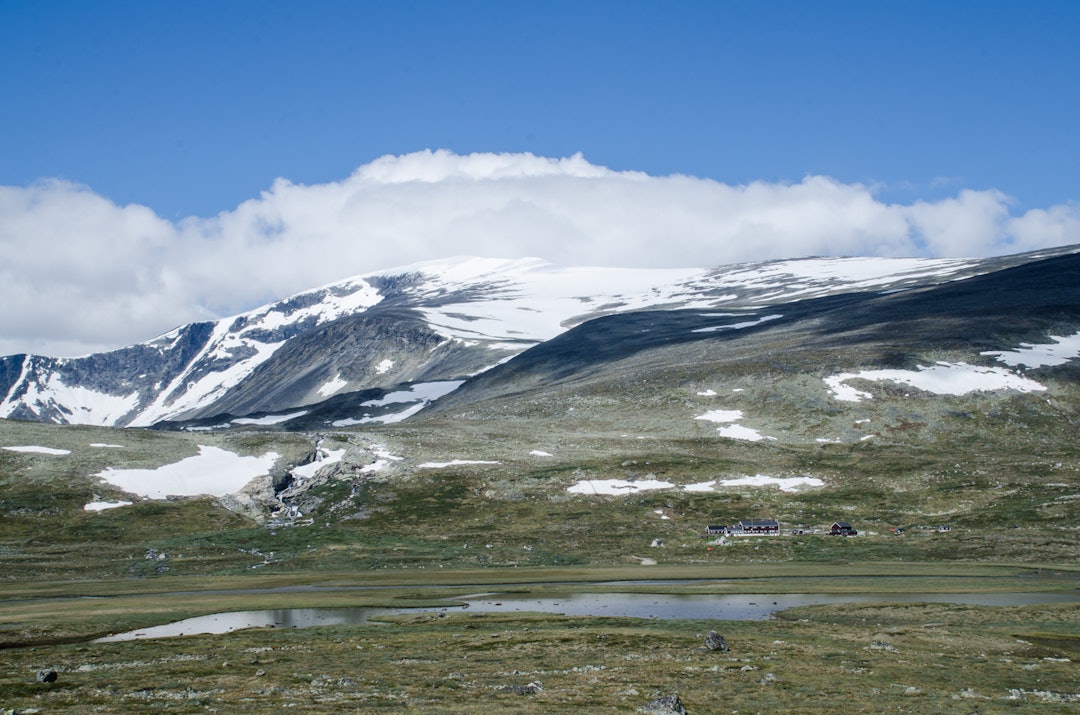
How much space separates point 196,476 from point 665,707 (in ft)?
323

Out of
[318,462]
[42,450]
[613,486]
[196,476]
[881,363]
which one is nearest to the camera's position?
[613,486]

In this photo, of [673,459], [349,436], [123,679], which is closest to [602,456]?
[673,459]

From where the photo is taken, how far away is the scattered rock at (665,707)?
26047mm

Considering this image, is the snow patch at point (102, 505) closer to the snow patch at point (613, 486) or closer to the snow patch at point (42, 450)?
the snow patch at point (42, 450)

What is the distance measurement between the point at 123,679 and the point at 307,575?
44.9 m

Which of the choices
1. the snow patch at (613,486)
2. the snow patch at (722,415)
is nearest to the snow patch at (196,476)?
the snow patch at (613,486)

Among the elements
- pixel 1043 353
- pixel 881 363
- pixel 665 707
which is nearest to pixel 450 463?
pixel 881 363

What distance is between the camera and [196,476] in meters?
113

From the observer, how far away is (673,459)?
117 metres

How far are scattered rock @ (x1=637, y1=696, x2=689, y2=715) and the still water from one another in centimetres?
2272

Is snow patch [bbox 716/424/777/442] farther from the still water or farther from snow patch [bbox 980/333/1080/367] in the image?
the still water

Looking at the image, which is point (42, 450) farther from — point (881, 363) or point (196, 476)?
point (881, 363)

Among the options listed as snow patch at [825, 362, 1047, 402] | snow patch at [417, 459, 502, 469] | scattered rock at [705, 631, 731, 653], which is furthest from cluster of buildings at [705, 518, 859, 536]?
snow patch at [825, 362, 1047, 402]

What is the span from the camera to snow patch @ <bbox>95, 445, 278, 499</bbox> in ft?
352
